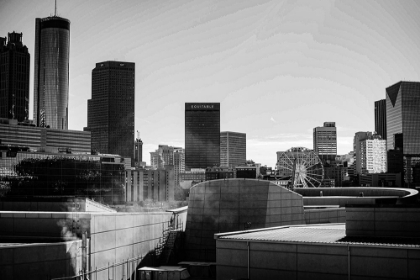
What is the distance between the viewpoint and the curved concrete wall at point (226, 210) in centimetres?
5206

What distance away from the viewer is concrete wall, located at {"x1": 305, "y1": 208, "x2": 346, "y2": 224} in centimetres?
6109

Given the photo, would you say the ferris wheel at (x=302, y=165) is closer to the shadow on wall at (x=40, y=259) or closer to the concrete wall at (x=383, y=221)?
the concrete wall at (x=383, y=221)

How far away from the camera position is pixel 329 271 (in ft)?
102

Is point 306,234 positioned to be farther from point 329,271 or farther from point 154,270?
point 154,270

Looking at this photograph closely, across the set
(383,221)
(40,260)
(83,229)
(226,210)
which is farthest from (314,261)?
(226,210)

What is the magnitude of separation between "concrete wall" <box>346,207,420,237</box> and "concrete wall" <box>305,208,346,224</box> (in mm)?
24823

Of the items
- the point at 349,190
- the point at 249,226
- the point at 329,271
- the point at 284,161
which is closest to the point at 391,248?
the point at 329,271

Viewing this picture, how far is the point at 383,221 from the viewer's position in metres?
35.5

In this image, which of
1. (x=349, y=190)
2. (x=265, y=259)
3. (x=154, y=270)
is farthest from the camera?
(x=349, y=190)

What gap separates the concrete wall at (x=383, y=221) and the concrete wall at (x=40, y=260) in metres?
19.6

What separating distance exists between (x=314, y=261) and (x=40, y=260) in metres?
17.4

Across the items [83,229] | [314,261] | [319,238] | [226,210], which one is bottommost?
[314,261]

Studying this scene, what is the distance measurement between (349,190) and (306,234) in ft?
211

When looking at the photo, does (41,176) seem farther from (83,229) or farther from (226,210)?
(83,229)
